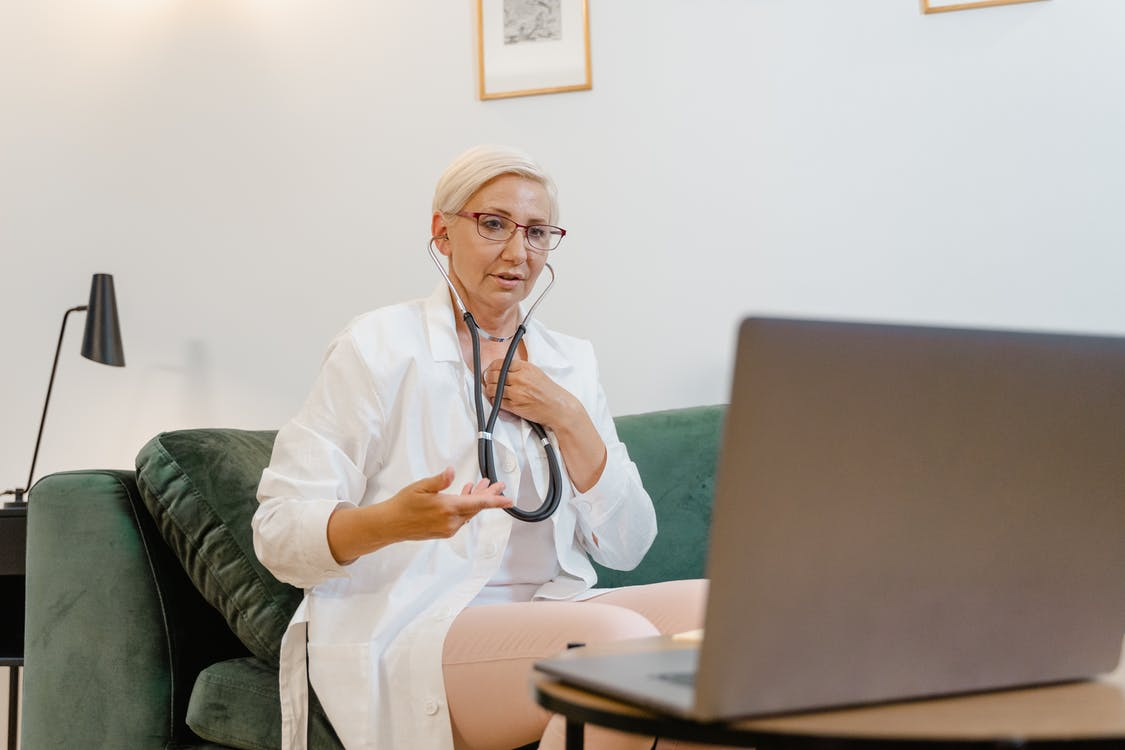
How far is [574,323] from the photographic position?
238cm

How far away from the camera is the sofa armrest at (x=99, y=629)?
154cm

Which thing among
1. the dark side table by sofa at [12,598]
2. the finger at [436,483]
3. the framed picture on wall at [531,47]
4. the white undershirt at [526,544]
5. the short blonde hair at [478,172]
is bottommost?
the dark side table by sofa at [12,598]

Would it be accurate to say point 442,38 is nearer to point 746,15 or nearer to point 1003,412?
point 746,15

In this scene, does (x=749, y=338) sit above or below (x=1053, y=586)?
above

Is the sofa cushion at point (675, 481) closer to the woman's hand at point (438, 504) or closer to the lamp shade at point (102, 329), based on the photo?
the woman's hand at point (438, 504)

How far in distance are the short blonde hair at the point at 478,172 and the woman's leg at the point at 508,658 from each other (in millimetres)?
680

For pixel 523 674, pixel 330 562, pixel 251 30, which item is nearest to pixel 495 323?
pixel 330 562

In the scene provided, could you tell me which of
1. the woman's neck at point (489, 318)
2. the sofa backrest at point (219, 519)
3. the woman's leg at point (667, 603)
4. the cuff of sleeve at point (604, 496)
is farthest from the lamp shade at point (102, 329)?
the woman's leg at point (667, 603)

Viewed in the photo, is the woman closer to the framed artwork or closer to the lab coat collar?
the lab coat collar

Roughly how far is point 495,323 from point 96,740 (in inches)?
34.0

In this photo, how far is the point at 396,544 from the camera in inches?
56.2

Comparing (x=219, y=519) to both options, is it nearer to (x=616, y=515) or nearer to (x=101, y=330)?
(x=616, y=515)

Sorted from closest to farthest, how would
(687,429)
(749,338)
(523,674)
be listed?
(749,338)
(523,674)
(687,429)

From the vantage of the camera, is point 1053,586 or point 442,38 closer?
point 1053,586
